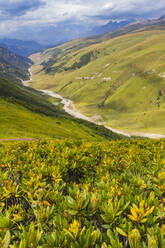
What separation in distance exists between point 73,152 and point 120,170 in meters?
2.43

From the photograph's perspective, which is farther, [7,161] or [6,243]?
[7,161]

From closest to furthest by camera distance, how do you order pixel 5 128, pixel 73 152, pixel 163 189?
pixel 163 189 → pixel 73 152 → pixel 5 128

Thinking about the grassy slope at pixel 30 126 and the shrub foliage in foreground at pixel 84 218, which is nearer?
the shrub foliage in foreground at pixel 84 218

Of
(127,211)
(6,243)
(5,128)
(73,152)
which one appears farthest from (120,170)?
(5,128)

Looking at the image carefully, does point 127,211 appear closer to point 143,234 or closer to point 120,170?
point 143,234

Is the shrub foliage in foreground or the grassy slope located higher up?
the grassy slope

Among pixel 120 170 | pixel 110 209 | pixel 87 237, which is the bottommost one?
pixel 87 237

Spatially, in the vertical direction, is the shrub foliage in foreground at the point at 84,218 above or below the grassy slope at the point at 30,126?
below

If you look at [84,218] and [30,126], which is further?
[30,126]

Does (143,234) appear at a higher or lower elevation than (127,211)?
lower

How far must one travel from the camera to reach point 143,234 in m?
3.44

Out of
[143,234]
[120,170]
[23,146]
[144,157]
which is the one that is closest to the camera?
[143,234]

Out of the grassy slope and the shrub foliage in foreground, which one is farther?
the grassy slope

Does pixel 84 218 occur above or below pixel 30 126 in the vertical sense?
below
